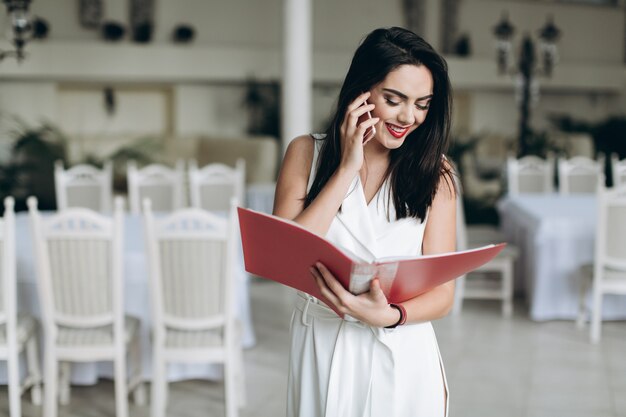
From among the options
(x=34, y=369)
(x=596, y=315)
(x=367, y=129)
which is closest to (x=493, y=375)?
(x=596, y=315)

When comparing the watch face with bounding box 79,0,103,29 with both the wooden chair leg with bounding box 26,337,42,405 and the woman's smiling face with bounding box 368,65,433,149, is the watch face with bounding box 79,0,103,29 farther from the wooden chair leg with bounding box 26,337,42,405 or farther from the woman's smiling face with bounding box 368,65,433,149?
the woman's smiling face with bounding box 368,65,433,149

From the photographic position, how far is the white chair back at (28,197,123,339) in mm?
3346

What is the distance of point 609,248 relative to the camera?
15.6ft

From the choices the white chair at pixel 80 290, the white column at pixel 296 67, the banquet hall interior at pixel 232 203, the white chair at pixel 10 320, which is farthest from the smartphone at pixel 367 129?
the white column at pixel 296 67

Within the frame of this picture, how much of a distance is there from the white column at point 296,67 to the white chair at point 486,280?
6.40ft

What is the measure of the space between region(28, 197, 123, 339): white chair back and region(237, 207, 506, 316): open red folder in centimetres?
189

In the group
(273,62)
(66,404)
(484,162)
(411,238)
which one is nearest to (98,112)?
(273,62)

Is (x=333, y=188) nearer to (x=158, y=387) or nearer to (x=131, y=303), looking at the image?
(x=158, y=387)

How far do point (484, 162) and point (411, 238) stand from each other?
9.63 meters

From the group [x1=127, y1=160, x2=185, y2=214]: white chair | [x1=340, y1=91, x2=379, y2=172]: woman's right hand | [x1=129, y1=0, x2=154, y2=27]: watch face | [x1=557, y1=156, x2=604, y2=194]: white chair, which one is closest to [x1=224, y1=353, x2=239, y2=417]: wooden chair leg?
[x1=340, y1=91, x2=379, y2=172]: woman's right hand

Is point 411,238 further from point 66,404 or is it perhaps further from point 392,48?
point 66,404

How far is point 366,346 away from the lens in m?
1.67

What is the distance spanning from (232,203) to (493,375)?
6.31 feet

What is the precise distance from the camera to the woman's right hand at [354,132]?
5.10 ft
